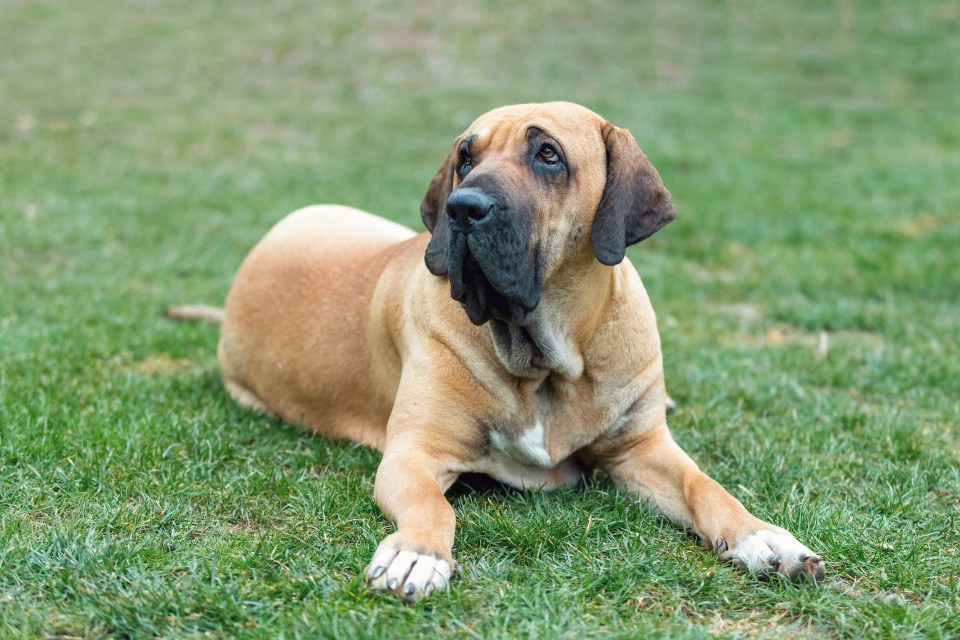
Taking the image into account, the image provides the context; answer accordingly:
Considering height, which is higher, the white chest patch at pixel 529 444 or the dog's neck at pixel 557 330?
the dog's neck at pixel 557 330

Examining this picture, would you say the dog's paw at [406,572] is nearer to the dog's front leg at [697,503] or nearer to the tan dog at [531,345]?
the tan dog at [531,345]

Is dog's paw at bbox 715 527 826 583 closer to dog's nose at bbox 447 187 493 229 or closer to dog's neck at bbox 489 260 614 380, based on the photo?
dog's neck at bbox 489 260 614 380

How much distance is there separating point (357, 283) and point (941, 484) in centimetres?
271

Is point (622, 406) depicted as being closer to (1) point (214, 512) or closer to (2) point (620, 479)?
(2) point (620, 479)

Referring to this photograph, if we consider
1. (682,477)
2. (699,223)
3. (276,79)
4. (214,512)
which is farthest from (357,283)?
(276,79)

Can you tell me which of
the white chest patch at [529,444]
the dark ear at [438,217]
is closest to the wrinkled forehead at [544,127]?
the dark ear at [438,217]

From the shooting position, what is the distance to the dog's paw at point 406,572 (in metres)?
2.96

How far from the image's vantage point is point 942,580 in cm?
327

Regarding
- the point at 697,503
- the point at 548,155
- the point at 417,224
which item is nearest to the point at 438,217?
the point at 548,155

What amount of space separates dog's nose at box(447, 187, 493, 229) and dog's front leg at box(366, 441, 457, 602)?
0.92 m

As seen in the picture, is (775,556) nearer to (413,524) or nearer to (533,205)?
(413,524)

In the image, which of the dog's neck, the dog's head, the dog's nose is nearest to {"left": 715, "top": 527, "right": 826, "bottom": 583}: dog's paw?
the dog's neck

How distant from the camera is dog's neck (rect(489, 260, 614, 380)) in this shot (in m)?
3.78

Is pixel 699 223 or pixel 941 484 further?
pixel 699 223
